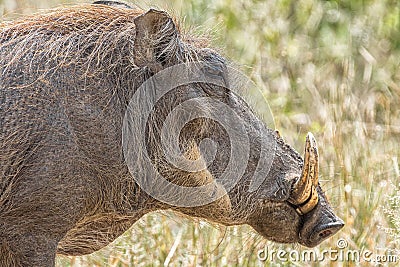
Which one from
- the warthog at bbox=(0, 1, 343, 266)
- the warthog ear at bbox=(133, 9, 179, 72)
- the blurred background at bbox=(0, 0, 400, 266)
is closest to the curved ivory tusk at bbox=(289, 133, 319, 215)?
the warthog at bbox=(0, 1, 343, 266)

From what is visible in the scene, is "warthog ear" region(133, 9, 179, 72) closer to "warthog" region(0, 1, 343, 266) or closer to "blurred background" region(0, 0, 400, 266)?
"warthog" region(0, 1, 343, 266)

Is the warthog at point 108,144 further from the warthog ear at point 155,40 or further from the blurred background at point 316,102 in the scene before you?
the blurred background at point 316,102

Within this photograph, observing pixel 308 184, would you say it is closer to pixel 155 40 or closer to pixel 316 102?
pixel 155 40

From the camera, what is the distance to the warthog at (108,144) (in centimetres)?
269

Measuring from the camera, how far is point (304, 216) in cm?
307

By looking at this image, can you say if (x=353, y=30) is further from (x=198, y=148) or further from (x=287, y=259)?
(x=198, y=148)

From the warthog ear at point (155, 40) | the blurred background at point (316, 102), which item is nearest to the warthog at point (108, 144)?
the warthog ear at point (155, 40)

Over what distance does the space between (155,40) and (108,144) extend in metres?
0.33

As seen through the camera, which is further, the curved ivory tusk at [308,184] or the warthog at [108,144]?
the curved ivory tusk at [308,184]

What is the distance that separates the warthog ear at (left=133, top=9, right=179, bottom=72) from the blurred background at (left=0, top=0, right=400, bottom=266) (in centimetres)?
26

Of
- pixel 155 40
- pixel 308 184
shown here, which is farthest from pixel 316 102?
pixel 155 40

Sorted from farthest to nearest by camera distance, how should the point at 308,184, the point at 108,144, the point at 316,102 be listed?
the point at 316,102
the point at 308,184
the point at 108,144

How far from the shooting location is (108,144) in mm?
2775

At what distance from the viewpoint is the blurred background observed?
385 centimetres
